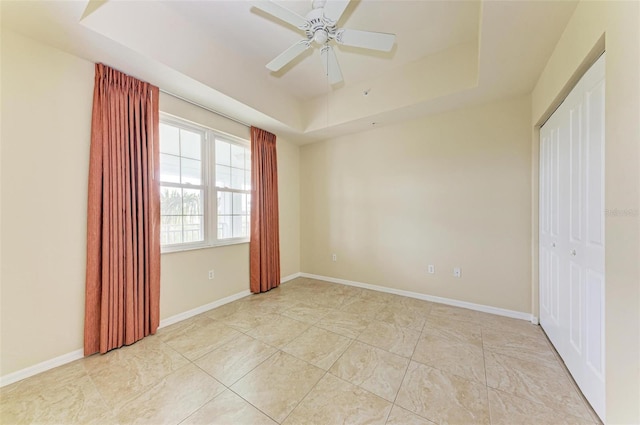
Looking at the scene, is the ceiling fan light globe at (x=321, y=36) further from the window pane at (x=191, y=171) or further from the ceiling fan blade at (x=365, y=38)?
the window pane at (x=191, y=171)

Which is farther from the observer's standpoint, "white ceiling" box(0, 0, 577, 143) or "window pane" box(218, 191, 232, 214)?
"window pane" box(218, 191, 232, 214)

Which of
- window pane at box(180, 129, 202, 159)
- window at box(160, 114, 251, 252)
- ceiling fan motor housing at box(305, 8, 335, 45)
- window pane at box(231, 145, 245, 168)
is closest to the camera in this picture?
ceiling fan motor housing at box(305, 8, 335, 45)

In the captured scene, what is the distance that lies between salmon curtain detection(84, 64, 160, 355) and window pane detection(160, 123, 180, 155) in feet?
0.76

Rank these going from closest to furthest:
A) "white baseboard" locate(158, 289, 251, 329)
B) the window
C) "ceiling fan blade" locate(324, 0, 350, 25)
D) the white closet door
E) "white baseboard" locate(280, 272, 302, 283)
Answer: the white closet door
"ceiling fan blade" locate(324, 0, 350, 25)
"white baseboard" locate(158, 289, 251, 329)
the window
"white baseboard" locate(280, 272, 302, 283)

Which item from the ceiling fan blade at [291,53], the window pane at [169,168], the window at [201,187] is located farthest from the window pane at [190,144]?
the ceiling fan blade at [291,53]

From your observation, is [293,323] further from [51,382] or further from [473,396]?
[51,382]

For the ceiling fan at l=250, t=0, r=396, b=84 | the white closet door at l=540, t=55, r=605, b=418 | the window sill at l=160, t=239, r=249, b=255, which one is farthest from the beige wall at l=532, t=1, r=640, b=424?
the window sill at l=160, t=239, r=249, b=255

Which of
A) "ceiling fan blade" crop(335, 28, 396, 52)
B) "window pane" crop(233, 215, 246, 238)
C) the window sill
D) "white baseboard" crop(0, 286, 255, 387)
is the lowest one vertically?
"white baseboard" crop(0, 286, 255, 387)

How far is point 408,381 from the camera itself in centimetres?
167

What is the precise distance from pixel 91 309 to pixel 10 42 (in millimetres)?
2166

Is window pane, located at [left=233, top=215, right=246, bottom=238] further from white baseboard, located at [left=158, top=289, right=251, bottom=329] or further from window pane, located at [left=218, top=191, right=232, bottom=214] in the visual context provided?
white baseboard, located at [left=158, top=289, right=251, bottom=329]

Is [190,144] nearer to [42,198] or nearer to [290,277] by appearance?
[42,198]

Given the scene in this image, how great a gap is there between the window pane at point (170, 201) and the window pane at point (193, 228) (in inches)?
5.5

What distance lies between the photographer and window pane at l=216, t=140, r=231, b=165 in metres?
3.20
